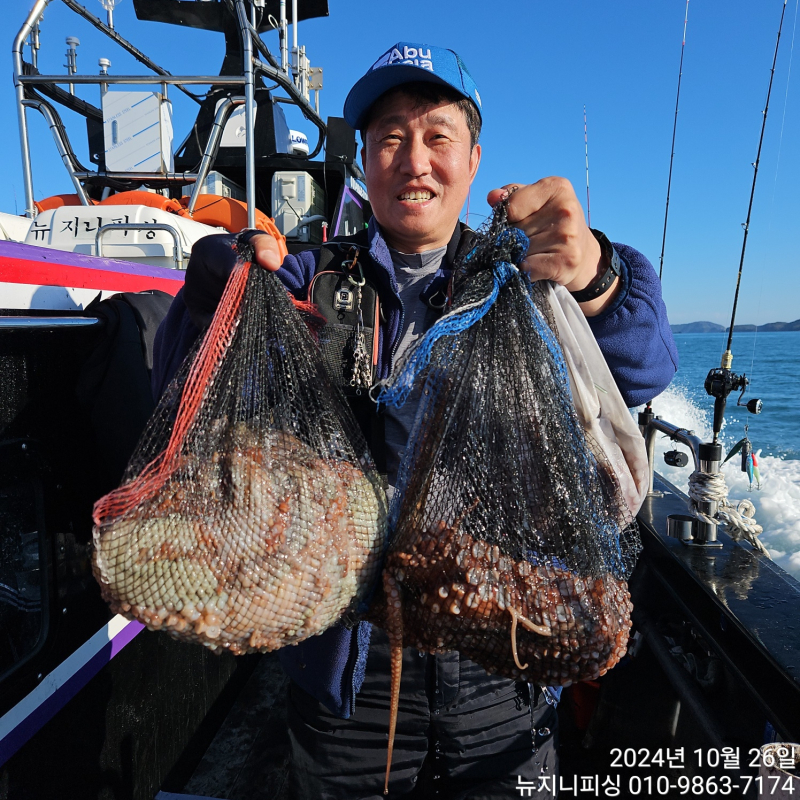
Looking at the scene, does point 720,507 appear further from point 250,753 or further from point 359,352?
point 250,753

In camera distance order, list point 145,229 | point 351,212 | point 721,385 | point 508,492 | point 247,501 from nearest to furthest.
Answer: point 247,501 < point 508,492 < point 721,385 < point 145,229 < point 351,212

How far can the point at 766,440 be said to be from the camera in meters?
15.1

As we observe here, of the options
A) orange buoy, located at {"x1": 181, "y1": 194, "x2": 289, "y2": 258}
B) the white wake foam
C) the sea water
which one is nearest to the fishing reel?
the sea water

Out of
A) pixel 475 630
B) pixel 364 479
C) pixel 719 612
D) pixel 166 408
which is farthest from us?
A: pixel 719 612

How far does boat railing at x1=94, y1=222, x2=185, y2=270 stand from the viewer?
329 centimetres

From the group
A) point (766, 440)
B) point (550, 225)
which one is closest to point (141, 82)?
point (550, 225)

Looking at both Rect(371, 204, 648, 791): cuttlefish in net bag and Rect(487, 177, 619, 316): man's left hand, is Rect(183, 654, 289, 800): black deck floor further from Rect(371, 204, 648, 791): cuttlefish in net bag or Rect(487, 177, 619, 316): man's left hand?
Rect(487, 177, 619, 316): man's left hand

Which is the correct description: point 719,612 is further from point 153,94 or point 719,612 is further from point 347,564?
point 153,94

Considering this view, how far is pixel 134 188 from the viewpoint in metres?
5.63

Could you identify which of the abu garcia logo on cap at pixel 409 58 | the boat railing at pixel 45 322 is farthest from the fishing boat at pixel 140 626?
the abu garcia logo on cap at pixel 409 58

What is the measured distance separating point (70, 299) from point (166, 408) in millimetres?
1026

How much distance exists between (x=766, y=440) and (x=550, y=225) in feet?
54.9

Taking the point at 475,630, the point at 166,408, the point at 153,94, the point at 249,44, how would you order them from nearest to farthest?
1. the point at 475,630
2. the point at 166,408
3. the point at 249,44
4. the point at 153,94

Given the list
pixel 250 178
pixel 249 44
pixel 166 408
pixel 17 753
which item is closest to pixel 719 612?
pixel 166 408
